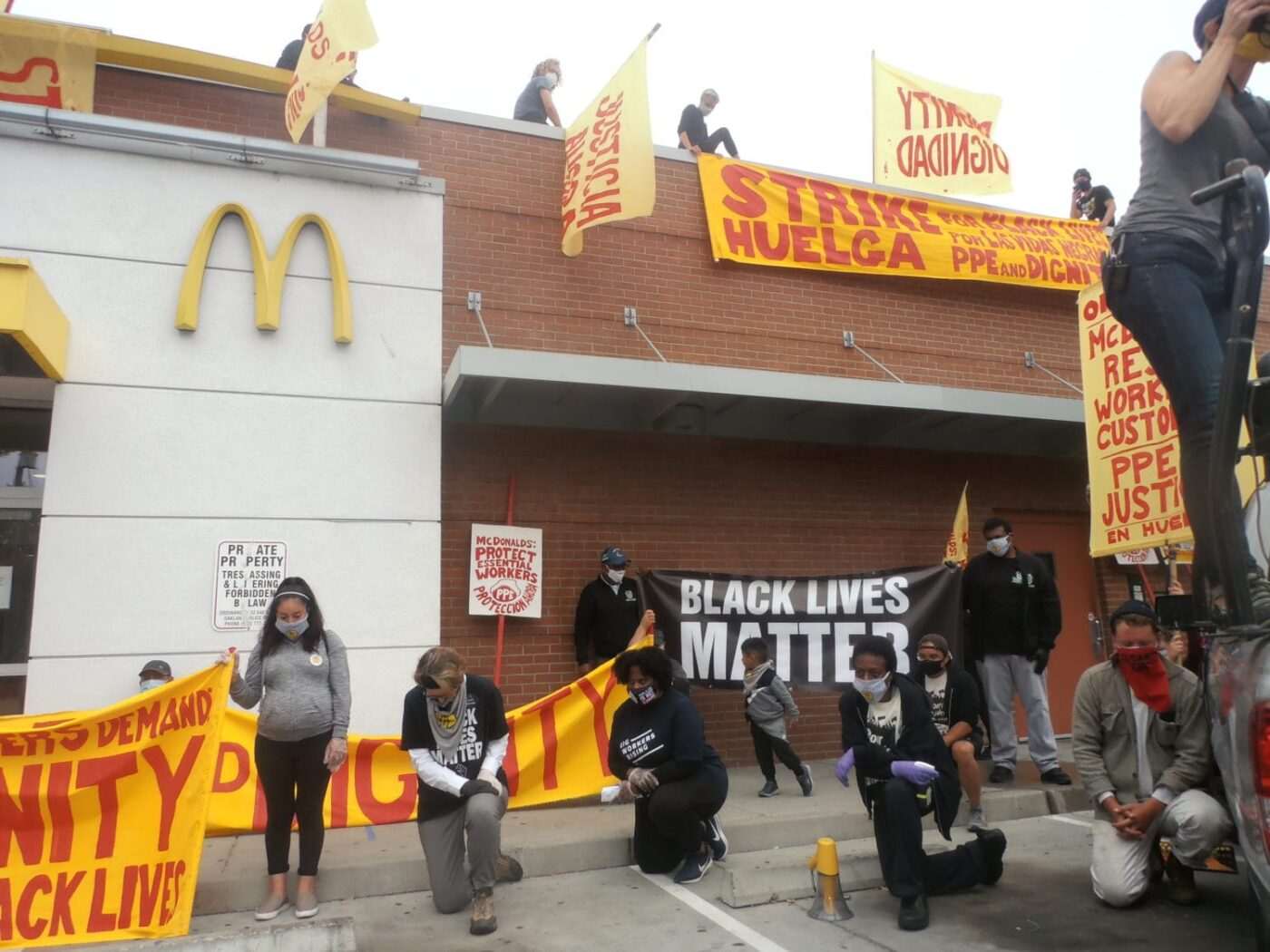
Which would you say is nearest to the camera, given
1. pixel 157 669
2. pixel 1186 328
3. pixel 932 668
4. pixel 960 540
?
pixel 1186 328

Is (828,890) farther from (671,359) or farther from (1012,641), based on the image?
(671,359)

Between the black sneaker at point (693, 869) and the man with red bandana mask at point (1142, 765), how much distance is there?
2064mm

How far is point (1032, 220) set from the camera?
11.1 metres

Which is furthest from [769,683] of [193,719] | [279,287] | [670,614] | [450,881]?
[279,287]

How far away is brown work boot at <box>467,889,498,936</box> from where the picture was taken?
4.79 metres

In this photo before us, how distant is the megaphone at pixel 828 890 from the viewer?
15.8 feet

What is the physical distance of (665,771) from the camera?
18.3ft

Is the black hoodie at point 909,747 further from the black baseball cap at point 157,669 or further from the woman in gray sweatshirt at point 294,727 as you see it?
the black baseball cap at point 157,669

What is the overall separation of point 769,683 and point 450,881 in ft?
10.3

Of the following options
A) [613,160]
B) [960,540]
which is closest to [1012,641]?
[960,540]

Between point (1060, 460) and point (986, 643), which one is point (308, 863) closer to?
point (986, 643)

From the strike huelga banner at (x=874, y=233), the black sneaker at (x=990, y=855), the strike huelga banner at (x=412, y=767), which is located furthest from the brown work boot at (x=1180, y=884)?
the strike huelga banner at (x=874, y=233)

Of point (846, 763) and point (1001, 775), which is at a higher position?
point (846, 763)

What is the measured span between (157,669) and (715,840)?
13.4 feet
